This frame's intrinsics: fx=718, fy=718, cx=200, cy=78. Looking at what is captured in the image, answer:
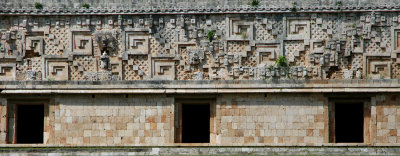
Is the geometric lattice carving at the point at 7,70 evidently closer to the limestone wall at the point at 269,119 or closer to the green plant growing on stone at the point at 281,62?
the limestone wall at the point at 269,119

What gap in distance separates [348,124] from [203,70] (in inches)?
172

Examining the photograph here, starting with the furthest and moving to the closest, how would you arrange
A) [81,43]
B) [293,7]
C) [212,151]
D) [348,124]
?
1. [348,124]
2. [81,43]
3. [293,7]
4. [212,151]

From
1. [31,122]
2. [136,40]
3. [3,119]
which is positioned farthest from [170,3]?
[31,122]

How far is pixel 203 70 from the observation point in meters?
14.0

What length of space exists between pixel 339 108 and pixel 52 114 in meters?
6.38

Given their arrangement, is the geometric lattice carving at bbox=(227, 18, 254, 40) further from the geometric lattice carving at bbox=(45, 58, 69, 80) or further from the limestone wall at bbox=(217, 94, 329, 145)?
the geometric lattice carving at bbox=(45, 58, 69, 80)

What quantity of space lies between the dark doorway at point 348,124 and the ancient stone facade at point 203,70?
2368 millimetres

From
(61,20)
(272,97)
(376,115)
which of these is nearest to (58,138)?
(61,20)

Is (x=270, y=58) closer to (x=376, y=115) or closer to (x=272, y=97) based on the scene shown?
(x=272, y=97)

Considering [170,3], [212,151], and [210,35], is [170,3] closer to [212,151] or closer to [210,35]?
[210,35]

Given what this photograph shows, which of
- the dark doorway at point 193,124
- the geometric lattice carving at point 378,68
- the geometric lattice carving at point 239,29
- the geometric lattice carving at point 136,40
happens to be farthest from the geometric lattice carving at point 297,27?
the dark doorway at point 193,124

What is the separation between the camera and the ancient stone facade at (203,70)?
13.7 metres

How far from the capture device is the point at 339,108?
16141mm

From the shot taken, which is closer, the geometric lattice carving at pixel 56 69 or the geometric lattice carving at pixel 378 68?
the geometric lattice carving at pixel 378 68
